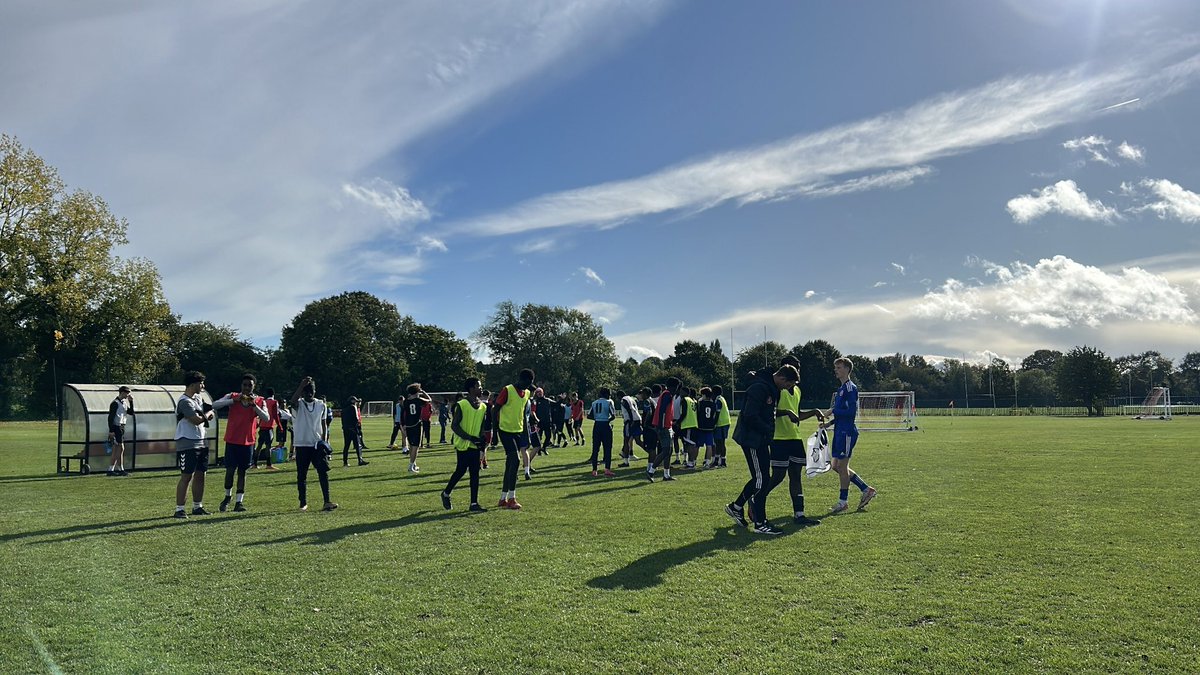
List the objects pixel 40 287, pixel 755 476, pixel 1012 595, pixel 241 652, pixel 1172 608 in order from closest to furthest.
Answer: pixel 241 652 < pixel 1172 608 < pixel 1012 595 < pixel 755 476 < pixel 40 287

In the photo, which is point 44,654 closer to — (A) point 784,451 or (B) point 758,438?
(B) point 758,438

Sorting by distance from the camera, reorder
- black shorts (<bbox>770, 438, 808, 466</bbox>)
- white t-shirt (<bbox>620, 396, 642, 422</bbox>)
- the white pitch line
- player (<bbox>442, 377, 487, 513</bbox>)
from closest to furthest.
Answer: the white pitch line < black shorts (<bbox>770, 438, 808, 466</bbox>) < player (<bbox>442, 377, 487, 513</bbox>) < white t-shirt (<bbox>620, 396, 642, 422</bbox>)

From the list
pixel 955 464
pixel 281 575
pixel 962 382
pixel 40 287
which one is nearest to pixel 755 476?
pixel 281 575

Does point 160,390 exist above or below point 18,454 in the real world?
above

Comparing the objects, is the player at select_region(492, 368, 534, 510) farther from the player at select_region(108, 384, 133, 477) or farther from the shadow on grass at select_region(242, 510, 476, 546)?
the player at select_region(108, 384, 133, 477)

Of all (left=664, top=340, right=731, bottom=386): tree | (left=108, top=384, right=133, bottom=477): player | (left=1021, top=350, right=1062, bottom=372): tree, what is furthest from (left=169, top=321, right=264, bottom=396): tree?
(left=1021, top=350, right=1062, bottom=372): tree

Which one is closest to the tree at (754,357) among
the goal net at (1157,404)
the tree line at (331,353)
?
the tree line at (331,353)

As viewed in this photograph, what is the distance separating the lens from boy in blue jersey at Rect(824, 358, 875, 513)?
394 inches

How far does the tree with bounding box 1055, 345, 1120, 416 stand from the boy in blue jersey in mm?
69567

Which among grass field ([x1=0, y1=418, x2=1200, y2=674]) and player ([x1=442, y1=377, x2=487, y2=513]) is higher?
player ([x1=442, y1=377, x2=487, y2=513])

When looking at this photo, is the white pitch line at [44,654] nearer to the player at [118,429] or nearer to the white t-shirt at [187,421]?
the white t-shirt at [187,421]

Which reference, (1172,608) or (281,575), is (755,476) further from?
(281,575)

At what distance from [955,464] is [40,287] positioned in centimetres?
4258

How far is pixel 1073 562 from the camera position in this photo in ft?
22.6
